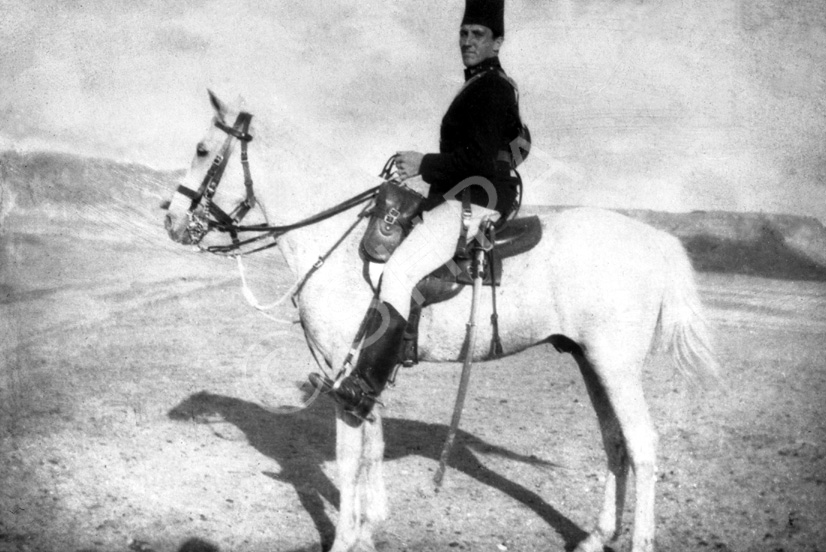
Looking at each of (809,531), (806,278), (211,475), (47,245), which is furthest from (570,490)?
(806,278)

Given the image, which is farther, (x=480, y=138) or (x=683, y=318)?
(x=683, y=318)

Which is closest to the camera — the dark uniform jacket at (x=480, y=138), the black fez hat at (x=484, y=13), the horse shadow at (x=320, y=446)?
the dark uniform jacket at (x=480, y=138)

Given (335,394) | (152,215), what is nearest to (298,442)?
(335,394)

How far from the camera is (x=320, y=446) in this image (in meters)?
7.44

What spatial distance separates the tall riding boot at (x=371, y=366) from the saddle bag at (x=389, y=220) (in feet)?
1.30

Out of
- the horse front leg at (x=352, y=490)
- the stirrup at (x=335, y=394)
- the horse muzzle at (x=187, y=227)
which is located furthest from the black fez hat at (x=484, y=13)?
the horse front leg at (x=352, y=490)

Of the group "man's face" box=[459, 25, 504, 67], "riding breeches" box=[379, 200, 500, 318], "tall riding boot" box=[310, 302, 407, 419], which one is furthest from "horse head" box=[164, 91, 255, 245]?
"man's face" box=[459, 25, 504, 67]

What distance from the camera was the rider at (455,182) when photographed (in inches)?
186

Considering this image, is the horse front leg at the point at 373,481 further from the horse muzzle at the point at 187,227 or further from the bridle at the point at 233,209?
the horse muzzle at the point at 187,227

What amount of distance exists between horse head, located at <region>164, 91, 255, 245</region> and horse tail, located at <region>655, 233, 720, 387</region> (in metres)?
3.03

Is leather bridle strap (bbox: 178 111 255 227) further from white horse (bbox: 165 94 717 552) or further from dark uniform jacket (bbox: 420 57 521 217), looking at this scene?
dark uniform jacket (bbox: 420 57 521 217)

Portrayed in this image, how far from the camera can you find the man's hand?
4.97m

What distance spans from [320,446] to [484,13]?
4.59 metres

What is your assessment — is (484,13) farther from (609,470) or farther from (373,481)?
(373,481)
